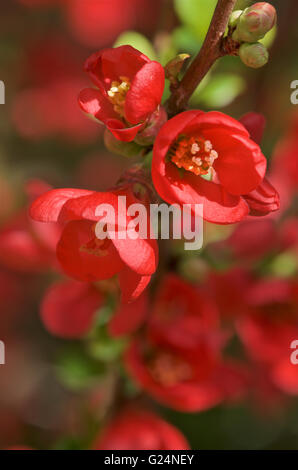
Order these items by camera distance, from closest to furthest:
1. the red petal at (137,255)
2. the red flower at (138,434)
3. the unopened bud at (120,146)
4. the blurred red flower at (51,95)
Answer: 1. the red petal at (137,255)
2. the unopened bud at (120,146)
3. the red flower at (138,434)
4. the blurred red flower at (51,95)

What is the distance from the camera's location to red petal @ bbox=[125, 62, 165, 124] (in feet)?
2.01

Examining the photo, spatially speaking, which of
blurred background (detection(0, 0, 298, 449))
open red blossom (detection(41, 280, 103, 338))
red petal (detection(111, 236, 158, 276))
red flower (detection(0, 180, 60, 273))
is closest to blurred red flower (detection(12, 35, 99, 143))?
blurred background (detection(0, 0, 298, 449))

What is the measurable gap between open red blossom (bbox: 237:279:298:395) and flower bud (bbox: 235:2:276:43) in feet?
1.64

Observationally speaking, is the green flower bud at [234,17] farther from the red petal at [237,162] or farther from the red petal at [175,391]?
the red petal at [175,391]

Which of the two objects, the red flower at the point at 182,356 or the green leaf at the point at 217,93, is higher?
the green leaf at the point at 217,93

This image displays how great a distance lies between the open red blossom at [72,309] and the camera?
97cm

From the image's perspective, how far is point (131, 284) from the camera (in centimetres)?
66

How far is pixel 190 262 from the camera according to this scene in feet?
3.17

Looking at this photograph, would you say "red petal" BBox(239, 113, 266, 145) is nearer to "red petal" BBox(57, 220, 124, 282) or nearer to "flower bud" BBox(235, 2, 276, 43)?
"flower bud" BBox(235, 2, 276, 43)

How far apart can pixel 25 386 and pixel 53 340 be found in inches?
5.4

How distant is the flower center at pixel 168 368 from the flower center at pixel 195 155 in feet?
1.35

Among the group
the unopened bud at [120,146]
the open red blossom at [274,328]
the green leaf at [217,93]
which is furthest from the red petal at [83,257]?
the open red blossom at [274,328]
